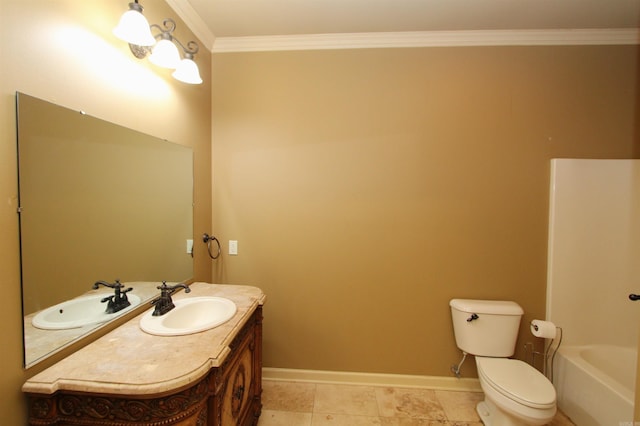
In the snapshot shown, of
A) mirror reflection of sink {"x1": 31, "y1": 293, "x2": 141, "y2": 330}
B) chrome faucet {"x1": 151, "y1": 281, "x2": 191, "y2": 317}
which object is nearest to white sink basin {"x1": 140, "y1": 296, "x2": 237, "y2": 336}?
chrome faucet {"x1": 151, "y1": 281, "x2": 191, "y2": 317}

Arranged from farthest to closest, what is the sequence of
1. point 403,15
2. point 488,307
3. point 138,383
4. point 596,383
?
point 488,307
point 403,15
point 596,383
point 138,383

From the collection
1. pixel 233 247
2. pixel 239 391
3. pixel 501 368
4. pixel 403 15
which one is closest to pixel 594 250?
pixel 501 368

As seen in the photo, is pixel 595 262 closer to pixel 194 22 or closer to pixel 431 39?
pixel 431 39

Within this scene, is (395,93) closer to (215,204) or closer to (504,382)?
(215,204)

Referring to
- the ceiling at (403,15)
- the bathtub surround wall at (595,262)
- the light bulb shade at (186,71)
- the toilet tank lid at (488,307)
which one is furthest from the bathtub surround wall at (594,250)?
the light bulb shade at (186,71)

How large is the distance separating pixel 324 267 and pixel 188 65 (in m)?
1.57

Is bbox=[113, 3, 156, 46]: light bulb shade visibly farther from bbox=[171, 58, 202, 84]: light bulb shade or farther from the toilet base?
the toilet base

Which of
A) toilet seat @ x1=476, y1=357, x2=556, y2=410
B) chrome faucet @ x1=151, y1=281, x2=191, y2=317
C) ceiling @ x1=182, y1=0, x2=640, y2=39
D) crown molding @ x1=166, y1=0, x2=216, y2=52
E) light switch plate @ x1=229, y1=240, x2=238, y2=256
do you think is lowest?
toilet seat @ x1=476, y1=357, x2=556, y2=410

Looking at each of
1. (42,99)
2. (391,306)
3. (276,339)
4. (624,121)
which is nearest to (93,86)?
(42,99)

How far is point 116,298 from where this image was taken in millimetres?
1169

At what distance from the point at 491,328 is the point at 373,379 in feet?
3.11

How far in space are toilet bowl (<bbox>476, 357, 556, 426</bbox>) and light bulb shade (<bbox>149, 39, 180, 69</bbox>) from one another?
99.1 inches

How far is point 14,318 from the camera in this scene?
0.81 metres

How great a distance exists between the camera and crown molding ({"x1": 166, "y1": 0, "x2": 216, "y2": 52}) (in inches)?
59.7
